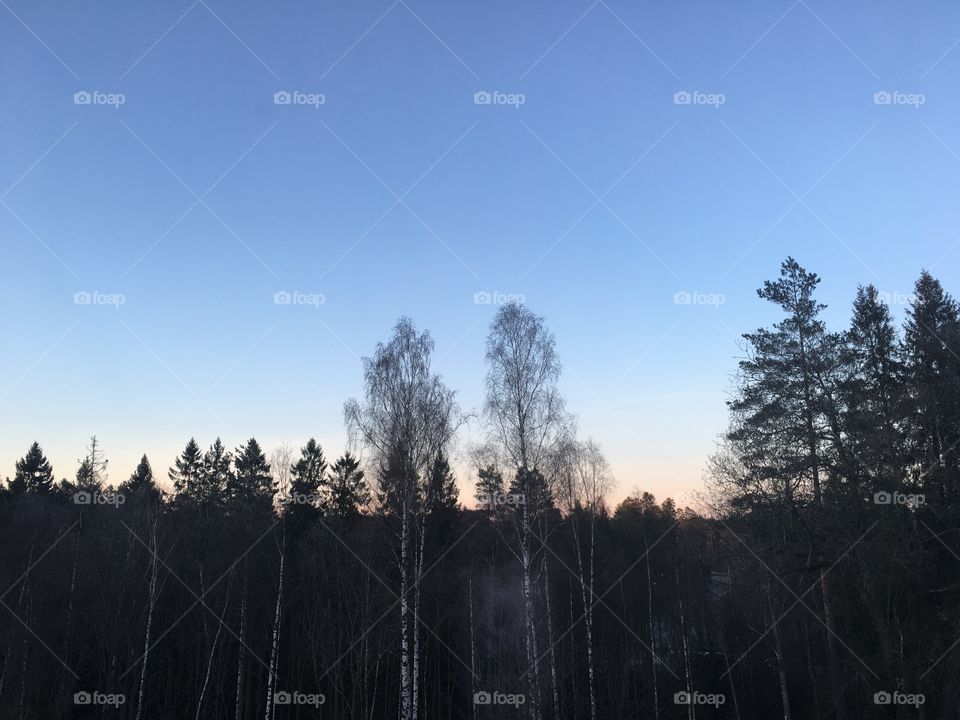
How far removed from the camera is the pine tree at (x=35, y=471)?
50875mm

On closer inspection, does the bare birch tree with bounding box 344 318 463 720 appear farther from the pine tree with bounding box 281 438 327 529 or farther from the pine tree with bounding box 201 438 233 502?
the pine tree with bounding box 201 438 233 502

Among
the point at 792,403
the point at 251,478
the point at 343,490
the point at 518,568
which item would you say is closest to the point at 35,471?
the point at 251,478

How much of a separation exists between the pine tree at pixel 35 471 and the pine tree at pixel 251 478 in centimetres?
1815

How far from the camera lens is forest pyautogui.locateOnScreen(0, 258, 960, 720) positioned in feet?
67.6

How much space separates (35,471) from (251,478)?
26083mm

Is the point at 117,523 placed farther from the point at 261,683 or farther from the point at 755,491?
the point at 755,491

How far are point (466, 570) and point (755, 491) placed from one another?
630 inches

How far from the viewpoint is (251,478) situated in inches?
1558

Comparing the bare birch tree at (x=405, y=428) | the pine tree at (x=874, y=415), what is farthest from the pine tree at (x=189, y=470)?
the pine tree at (x=874, y=415)

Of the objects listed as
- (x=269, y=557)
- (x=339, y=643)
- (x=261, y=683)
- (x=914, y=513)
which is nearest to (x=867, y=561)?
(x=914, y=513)

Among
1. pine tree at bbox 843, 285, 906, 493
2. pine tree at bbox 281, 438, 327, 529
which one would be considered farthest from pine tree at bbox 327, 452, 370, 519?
pine tree at bbox 843, 285, 906, 493

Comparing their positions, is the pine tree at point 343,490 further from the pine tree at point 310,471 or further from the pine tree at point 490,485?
the pine tree at point 490,485

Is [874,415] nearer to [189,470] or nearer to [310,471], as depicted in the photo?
[310,471]

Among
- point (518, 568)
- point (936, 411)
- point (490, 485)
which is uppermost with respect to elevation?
point (936, 411)
